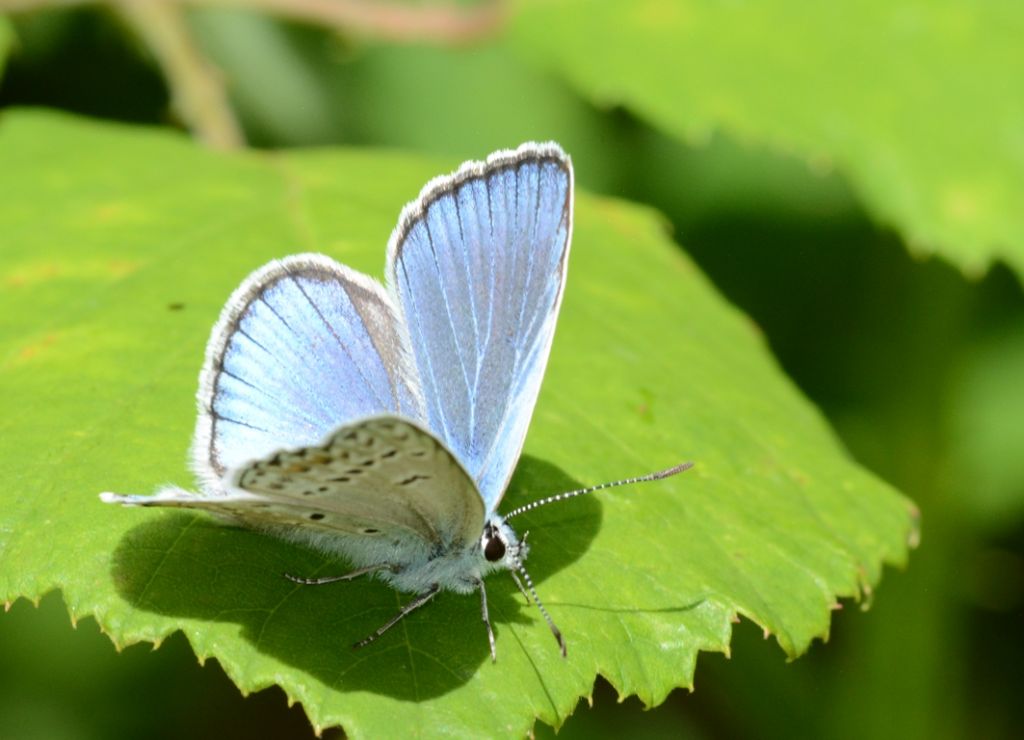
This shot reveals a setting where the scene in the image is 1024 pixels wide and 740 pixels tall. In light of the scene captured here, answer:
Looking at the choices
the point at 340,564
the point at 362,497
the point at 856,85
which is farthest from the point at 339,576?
the point at 856,85

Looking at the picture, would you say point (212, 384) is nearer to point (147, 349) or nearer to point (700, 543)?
point (147, 349)

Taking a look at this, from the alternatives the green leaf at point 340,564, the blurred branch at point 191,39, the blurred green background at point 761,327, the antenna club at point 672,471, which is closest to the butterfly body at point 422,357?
the green leaf at point 340,564

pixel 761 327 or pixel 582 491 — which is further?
pixel 761 327

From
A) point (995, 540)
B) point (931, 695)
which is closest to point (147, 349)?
point (931, 695)

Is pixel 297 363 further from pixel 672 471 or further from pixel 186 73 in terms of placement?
pixel 186 73

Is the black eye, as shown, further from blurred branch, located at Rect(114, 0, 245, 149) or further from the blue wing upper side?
blurred branch, located at Rect(114, 0, 245, 149)

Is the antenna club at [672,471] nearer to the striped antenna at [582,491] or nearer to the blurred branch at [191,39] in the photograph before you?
the striped antenna at [582,491]
